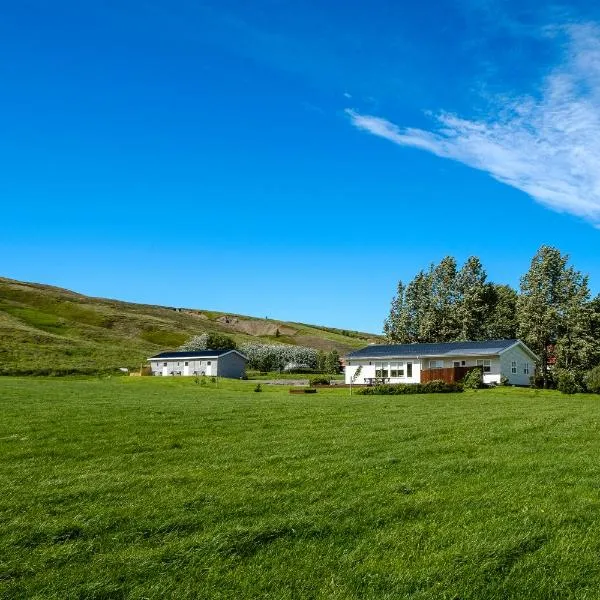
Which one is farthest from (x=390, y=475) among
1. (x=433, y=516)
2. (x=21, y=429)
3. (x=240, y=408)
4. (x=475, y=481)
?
(x=240, y=408)

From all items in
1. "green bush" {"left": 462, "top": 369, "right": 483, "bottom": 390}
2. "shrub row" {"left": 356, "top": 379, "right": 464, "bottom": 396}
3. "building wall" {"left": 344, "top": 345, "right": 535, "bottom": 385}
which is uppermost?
"building wall" {"left": 344, "top": 345, "right": 535, "bottom": 385}

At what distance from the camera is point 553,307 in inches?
2537

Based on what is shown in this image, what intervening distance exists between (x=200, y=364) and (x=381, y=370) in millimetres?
34636

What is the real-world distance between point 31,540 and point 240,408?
50.9 ft

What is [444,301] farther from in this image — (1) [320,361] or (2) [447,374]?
(1) [320,361]

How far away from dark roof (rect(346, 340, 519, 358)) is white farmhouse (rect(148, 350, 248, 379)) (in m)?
27.7

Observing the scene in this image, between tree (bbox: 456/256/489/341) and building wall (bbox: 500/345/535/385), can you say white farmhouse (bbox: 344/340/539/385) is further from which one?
tree (bbox: 456/256/489/341)

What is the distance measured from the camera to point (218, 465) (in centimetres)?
1138

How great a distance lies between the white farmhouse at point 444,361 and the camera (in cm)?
5747

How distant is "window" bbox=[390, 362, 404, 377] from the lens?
2515 inches

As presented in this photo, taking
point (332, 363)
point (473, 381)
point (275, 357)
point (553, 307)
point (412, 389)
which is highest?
point (553, 307)

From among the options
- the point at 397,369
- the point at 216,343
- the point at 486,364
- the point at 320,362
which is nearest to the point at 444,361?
the point at 486,364

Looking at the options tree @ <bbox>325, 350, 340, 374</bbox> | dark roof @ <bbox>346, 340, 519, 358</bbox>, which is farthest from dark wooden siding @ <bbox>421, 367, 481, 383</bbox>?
tree @ <bbox>325, 350, 340, 374</bbox>

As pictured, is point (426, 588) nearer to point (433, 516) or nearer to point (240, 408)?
point (433, 516)
